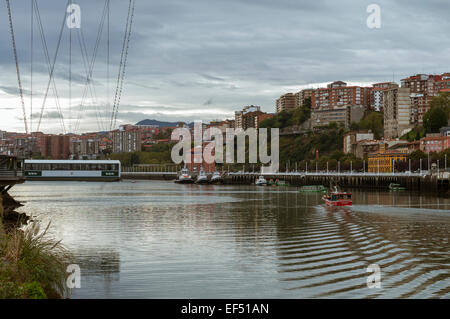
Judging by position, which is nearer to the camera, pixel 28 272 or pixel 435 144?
pixel 28 272

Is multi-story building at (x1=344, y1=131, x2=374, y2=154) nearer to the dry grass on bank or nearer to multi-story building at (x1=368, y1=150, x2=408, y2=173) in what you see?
multi-story building at (x1=368, y1=150, x2=408, y2=173)

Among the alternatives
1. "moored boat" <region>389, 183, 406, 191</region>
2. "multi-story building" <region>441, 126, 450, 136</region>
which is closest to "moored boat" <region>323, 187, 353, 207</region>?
"moored boat" <region>389, 183, 406, 191</region>

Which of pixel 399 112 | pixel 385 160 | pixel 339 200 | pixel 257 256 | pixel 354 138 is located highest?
pixel 399 112

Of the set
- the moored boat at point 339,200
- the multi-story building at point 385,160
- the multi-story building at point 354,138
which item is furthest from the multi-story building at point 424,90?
the moored boat at point 339,200

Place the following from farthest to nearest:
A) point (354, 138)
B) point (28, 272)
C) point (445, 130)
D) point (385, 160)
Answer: point (354, 138)
point (385, 160)
point (445, 130)
point (28, 272)

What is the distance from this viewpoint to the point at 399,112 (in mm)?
173875

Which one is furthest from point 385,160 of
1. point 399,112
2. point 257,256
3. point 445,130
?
point 257,256

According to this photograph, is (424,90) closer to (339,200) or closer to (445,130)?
(445,130)

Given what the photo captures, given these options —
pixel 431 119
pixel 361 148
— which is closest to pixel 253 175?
pixel 361 148

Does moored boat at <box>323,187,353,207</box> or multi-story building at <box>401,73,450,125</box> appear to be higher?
multi-story building at <box>401,73,450,125</box>

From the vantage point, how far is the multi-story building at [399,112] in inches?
6841

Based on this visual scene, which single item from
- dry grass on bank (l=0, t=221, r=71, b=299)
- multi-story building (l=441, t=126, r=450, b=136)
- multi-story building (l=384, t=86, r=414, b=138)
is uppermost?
multi-story building (l=384, t=86, r=414, b=138)

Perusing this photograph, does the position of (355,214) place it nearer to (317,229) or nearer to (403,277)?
(317,229)

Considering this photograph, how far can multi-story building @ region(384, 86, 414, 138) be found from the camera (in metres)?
174
